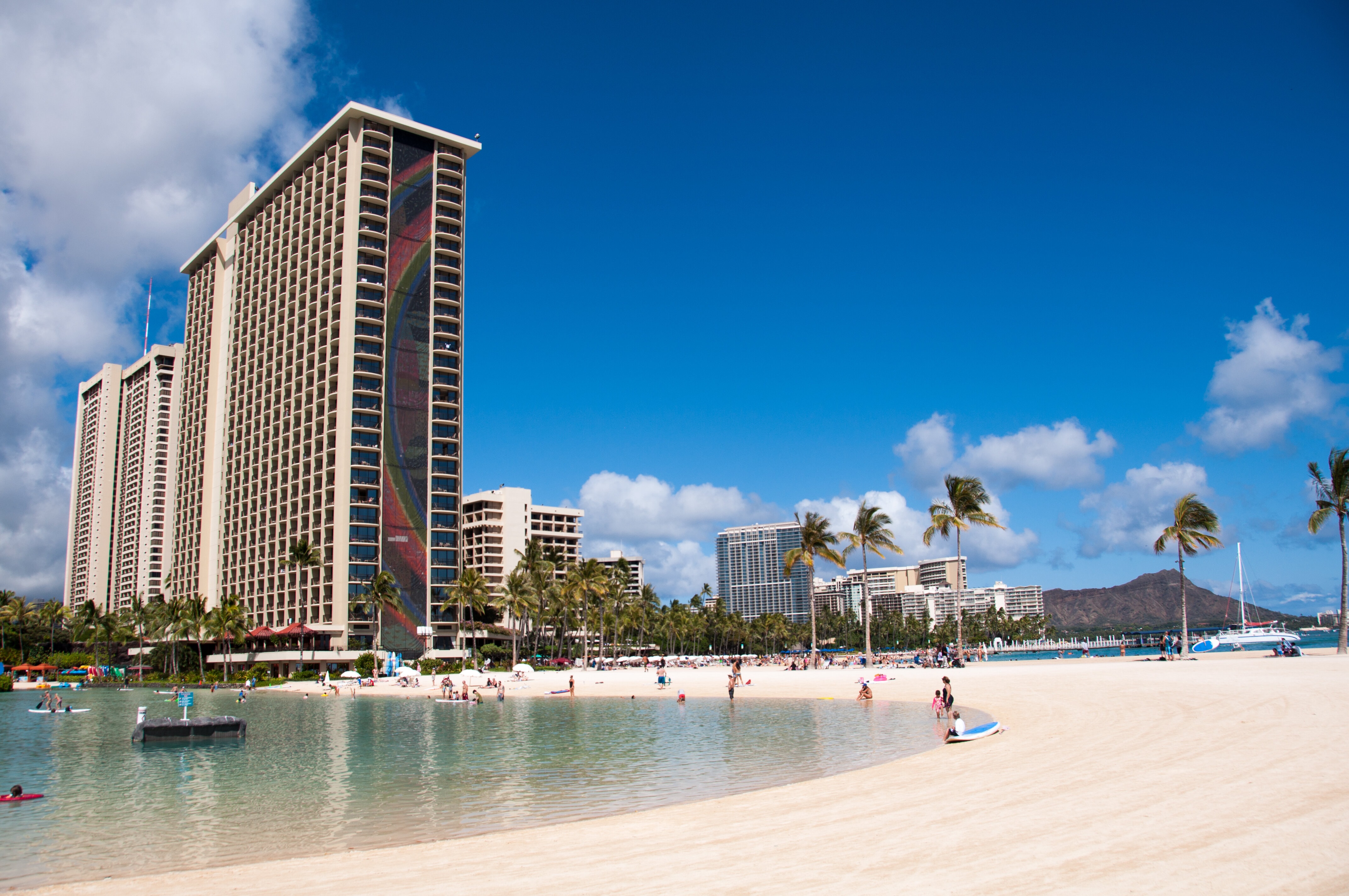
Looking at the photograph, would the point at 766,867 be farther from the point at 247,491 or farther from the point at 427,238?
the point at 247,491

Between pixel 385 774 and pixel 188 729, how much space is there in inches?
686

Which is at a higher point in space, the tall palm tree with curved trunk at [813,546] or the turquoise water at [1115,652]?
the tall palm tree with curved trunk at [813,546]

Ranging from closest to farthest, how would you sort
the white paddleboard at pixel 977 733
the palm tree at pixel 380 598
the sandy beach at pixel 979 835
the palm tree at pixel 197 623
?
1. the sandy beach at pixel 979 835
2. the white paddleboard at pixel 977 733
3. the palm tree at pixel 380 598
4. the palm tree at pixel 197 623

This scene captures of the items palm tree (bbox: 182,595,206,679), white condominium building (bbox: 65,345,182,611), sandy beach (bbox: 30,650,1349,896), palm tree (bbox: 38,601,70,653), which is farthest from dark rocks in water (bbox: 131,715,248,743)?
white condominium building (bbox: 65,345,182,611)

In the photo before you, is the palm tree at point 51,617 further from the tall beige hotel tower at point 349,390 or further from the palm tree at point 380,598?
the palm tree at point 380,598

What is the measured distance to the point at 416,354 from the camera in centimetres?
10188

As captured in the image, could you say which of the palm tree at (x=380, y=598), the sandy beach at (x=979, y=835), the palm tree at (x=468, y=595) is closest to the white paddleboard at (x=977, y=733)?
A: the sandy beach at (x=979, y=835)

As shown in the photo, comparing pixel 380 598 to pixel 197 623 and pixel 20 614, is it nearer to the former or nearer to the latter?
pixel 197 623

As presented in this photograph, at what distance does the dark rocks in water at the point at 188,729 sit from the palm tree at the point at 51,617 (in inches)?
4878

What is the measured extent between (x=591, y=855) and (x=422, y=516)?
9249 cm

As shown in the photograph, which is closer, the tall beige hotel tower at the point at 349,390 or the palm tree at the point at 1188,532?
the palm tree at the point at 1188,532

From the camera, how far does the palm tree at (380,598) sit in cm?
8994

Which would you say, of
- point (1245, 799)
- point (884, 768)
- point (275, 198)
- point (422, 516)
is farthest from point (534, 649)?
point (1245, 799)

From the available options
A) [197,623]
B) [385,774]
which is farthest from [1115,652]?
[385,774]
